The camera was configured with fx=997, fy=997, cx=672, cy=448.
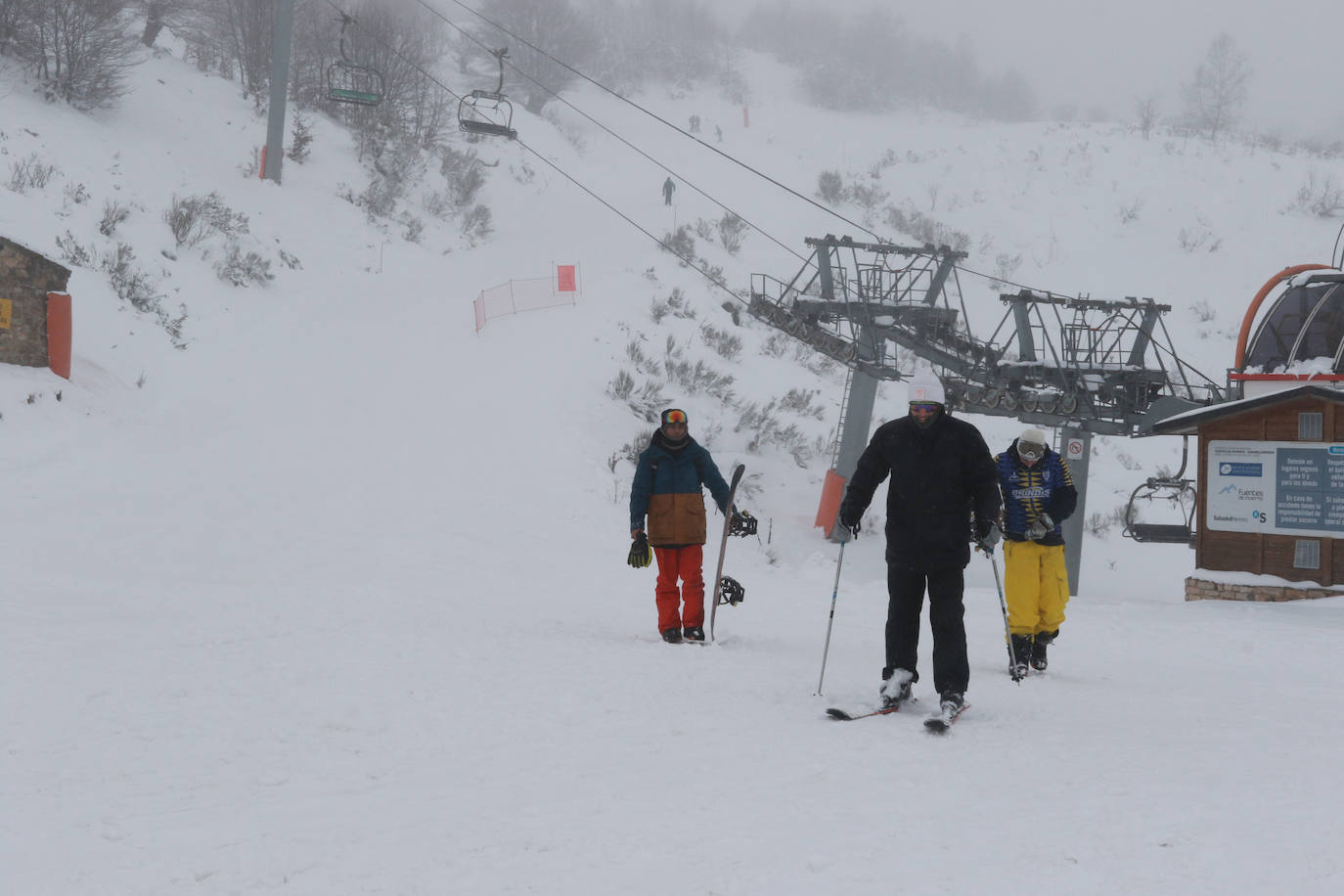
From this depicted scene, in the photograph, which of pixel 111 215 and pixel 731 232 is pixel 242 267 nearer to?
pixel 111 215

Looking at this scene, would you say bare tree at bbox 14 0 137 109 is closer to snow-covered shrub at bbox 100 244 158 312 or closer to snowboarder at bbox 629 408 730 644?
snow-covered shrub at bbox 100 244 158 312

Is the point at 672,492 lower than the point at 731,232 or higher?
lower

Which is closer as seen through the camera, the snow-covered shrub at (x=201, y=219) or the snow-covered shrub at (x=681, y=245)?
the snow-covered shrub at (x=201, y=219)

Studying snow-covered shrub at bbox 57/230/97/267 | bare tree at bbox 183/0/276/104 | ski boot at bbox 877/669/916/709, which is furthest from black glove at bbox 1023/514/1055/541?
bare tree at bbox 183/0/276/104

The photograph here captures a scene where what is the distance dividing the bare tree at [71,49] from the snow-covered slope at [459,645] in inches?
30.6

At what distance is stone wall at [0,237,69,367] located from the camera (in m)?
11.9

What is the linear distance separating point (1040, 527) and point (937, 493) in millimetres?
2327

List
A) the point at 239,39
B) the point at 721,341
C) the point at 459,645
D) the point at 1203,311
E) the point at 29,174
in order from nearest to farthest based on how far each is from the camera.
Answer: the point at 459,645
the point at 29,174
the point at 721,341
the point at 239,39
the point at 1203,311

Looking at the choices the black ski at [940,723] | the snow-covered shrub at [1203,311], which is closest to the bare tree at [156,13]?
the black ski at [940,723]

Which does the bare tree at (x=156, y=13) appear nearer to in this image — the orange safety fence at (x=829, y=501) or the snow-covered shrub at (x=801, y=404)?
the snow-covered shrub at (x=801, y=404)

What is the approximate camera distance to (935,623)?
5.81 meters

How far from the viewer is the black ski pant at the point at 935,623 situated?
5668 mm

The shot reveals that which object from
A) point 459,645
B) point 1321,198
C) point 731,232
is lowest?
point 459,645

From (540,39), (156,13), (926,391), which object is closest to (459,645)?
(926,391)
